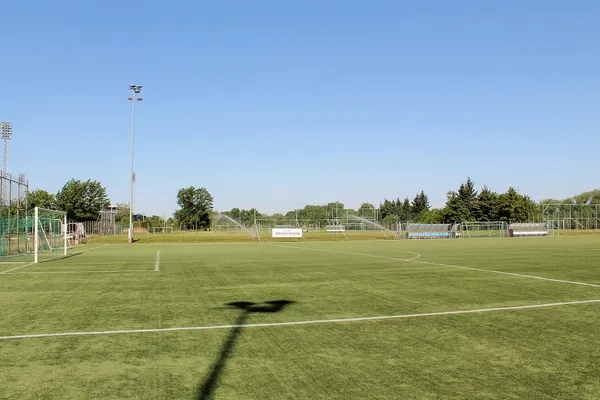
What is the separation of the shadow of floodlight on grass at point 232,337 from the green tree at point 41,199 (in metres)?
84.2

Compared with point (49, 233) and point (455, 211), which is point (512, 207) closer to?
point (455, 211)

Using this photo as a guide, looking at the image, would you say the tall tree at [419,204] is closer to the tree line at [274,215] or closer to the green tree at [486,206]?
the tree line at [274,215]

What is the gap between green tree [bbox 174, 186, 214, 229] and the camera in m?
127

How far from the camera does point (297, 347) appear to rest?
607 centimetres

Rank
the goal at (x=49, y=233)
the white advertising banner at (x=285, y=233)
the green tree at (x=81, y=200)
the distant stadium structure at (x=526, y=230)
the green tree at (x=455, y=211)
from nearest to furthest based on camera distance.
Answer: the goal at (x=49, y=233), the white advertising banner at (x=285, y=233), the distant stadium structure at (x=526, y=230), the green tree at (x=81, y=200), the green tree at (x=455, y=211)

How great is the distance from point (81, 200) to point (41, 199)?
38.5ft

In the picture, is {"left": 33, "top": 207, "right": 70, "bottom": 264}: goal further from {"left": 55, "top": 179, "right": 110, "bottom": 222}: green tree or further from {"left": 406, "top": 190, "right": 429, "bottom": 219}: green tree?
{"left": 406, "top": 190, "right": 429, "bottom": 219}: green tree

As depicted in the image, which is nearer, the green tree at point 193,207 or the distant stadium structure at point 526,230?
the distant stadium structure at point 526,230

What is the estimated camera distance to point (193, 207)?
130625mm

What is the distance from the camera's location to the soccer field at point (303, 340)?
4.60 metres

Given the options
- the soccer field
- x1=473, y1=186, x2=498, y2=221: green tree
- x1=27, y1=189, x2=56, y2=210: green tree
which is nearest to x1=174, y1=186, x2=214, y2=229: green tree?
x1=27, y1=189, x2=56, y2=210: green tree

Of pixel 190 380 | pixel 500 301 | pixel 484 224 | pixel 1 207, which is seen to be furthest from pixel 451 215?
pixel 190 380

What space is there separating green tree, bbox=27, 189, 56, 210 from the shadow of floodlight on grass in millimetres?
84227

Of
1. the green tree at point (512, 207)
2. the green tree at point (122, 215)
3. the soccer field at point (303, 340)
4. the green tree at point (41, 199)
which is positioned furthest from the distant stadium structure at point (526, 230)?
the green tree at point (122, 215)
